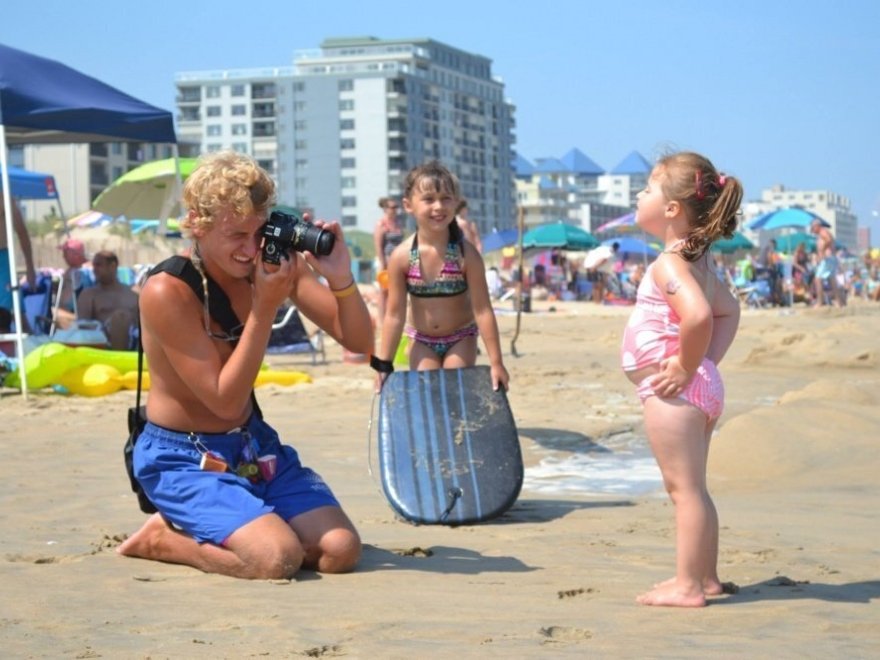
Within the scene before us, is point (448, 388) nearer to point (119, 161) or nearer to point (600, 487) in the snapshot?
point (600, 487)

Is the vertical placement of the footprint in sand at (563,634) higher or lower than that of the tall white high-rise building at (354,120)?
lower

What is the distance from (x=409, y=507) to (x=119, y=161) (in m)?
114

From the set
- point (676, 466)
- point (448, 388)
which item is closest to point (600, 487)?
point (448, 388)

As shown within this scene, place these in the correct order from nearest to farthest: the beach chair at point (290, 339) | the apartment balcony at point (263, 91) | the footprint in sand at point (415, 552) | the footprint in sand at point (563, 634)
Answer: the footprint in sand at point (563, 634)
the footprint in sand at point (415, 552)
the beach chair at point (290, 339)
the apartment balcony at point (263, 91)

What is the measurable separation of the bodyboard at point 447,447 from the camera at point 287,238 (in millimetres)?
1684

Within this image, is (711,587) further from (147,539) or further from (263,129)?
(263,129)

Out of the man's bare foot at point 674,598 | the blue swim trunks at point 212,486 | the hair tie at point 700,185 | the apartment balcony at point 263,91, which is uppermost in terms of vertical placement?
the apartment balcony at point 263,91

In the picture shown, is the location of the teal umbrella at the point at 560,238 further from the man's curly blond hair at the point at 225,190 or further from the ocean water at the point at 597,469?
the man's curly blond hair at the point at 225,190

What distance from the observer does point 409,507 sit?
539 cm

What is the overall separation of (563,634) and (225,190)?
1.66m

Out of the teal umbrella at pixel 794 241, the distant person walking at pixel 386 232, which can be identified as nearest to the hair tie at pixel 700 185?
the distant person walking at pixel 386 232

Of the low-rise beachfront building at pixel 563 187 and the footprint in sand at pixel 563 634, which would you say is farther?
the low-rise beachfront building at pixel 563 187

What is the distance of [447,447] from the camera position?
560 cm

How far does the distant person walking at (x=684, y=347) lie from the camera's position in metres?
3.75
